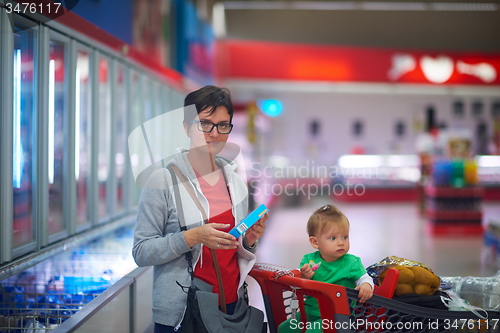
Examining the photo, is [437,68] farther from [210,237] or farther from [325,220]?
[210,237]

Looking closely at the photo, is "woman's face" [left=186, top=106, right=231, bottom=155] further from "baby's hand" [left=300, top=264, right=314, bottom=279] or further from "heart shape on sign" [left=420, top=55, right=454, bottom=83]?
"heart shape on sign" [left=420, top=55, right=454, bottom=83]

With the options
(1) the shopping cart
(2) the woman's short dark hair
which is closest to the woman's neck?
(2) the woman's short dark hair

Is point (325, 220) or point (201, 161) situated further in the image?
point (325, 220)

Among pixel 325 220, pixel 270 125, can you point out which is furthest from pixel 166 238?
pixel 270 125

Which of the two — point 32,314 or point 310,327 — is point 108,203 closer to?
point 32,314

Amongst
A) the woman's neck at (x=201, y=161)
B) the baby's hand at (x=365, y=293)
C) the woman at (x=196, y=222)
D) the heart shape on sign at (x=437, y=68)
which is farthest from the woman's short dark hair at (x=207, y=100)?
the heart shape on sign at (x=437, y=68)

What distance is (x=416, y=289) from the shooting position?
6.23ft

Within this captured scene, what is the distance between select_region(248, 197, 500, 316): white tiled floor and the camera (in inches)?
193

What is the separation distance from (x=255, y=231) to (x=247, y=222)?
17cm

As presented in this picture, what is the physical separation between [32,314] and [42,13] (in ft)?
5.74

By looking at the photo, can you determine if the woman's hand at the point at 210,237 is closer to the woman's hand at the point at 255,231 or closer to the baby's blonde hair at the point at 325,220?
the woman's hand at the point at 255,231

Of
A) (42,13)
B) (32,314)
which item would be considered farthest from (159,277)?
(42,13)

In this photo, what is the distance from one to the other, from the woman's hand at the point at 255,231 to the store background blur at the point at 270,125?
87cm

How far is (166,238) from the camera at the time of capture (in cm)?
165
